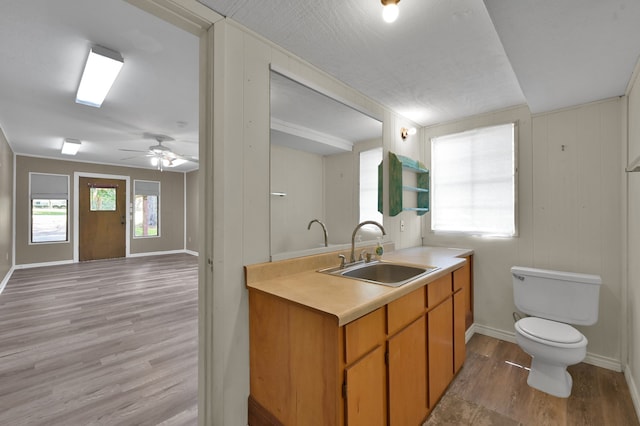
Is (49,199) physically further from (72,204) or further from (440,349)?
(440,349)

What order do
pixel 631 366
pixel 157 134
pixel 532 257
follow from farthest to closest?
1. pixel 157 134
2. pixel 532 257
3. pixel 631 366

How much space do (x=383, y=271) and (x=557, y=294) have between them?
4.85ft

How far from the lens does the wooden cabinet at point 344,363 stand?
110 centimetres

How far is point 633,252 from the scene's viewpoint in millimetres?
1955

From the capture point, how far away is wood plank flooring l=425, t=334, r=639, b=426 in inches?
66.7

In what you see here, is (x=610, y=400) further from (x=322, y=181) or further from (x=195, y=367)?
(x=195, y=367)

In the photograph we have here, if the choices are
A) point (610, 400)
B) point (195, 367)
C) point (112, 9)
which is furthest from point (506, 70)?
point (195, 367)

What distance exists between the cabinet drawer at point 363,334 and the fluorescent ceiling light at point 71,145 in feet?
19.3

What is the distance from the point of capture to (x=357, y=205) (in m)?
2.39

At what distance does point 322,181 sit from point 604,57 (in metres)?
1.84

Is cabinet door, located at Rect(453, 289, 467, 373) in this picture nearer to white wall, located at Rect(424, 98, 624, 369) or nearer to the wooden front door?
white wall, located at Rect(424, 98, 624, 369)

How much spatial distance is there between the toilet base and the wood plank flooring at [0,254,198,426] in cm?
237

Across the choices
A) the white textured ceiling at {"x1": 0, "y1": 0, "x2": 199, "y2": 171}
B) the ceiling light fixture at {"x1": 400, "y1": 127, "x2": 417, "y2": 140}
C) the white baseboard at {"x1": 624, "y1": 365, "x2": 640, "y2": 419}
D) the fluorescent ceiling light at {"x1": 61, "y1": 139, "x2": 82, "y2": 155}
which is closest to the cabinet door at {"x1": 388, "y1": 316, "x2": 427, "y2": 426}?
the white baseboard at {"x1": 624, "y1": 365, "x2": 640, "y2": 419}

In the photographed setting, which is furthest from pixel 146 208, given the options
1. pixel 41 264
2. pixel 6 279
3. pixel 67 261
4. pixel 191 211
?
pixel 6 279
